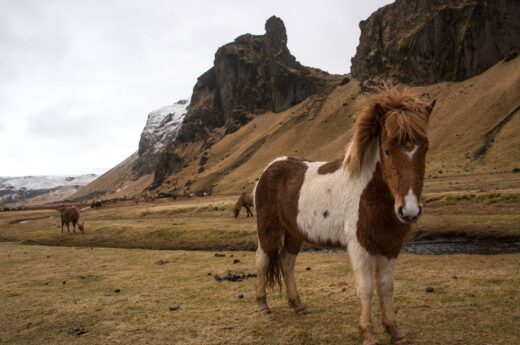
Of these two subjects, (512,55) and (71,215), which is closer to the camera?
(71,215)

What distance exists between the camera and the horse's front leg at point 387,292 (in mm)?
6852

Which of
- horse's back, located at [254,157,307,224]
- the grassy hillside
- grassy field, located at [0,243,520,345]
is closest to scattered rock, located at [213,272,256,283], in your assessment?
grassy field, located at [0,243,520,345]

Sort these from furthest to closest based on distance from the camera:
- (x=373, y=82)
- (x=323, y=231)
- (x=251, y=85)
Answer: (x=251, y=85), (x=373, y=82), (x=323, y=231)

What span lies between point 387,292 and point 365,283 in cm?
59

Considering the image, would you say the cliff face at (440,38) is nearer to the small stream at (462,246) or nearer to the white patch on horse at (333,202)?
the small stream at (462,246)

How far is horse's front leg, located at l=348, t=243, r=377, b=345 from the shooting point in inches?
265

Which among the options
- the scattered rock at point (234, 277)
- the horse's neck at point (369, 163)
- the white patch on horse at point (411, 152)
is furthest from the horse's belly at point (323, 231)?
the scattered rock at point (234, 277)

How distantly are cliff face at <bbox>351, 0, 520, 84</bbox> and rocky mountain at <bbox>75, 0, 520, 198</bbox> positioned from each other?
271 mm

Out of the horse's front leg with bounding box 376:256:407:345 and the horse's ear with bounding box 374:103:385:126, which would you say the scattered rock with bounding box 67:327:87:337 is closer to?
the horse's front leg with bounding box 376:256:407:345

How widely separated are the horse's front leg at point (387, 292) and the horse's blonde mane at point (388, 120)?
5.88 feet

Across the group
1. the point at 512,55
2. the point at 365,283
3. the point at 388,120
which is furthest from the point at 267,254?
the point at 512,55

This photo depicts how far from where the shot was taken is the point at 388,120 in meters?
6.19

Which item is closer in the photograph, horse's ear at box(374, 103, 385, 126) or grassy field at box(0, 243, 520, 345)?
horse's ear at box(374, 103, 385, 126)

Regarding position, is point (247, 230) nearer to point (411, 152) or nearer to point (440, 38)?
point (411, 152)
